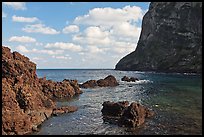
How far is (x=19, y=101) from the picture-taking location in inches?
1307

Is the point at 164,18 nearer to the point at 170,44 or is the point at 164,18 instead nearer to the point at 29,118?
the point at 170,44

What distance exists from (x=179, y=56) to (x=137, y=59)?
4954cm

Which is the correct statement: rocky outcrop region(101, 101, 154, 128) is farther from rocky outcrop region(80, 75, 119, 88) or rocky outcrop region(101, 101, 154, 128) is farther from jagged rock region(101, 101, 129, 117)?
rocky outcrop region(80, 75, 119, 88)

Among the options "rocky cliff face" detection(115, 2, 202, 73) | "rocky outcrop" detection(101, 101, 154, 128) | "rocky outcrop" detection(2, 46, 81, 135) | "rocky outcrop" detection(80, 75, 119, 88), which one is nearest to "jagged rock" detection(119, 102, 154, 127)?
"rocky outcrop" detection(101, 101, 154, 128)

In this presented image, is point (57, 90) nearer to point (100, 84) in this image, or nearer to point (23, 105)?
point (23, 105)

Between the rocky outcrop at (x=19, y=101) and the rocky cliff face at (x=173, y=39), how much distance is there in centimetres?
10199

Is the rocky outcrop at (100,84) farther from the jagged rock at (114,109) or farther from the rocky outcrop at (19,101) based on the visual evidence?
the jagged rock at (114,109)

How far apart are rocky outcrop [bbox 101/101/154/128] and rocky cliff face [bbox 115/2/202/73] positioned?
10003 centimetres

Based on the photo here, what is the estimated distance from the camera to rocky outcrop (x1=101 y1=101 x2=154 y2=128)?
2938cm

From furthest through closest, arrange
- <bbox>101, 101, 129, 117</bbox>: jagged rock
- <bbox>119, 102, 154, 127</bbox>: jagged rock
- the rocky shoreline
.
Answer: <bbox>101, 101, 129, 117</bbox>: jagged rock < <bbox>119, 102, 154, 127</bbox>: jagged rock < the rocky shoreline

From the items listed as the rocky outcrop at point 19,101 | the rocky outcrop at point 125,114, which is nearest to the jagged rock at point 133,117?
the rocky outcrop at point 125,114

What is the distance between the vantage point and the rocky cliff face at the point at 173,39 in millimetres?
134250

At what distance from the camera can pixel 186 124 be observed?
94.5 feet

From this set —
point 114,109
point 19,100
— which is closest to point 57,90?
point 19,100
